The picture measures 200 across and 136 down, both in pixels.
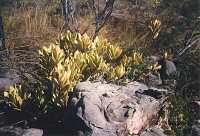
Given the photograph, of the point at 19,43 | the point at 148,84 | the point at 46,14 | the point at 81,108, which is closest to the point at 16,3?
the point at 46,14

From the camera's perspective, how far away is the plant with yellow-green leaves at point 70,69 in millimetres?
6953

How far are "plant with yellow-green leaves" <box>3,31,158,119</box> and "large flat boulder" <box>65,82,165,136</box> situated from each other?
9.8 inches

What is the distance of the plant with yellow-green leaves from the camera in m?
6.95

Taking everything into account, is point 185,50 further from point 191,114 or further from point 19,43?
point 19,43

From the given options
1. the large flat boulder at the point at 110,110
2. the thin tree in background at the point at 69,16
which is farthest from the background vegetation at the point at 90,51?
the large flat boulder at the point at 110,110

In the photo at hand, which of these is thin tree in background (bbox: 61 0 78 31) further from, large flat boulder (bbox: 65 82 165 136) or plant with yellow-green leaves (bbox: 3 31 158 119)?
large flat boulder (bbox: 65 82 165 136)

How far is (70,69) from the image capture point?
7.07 m

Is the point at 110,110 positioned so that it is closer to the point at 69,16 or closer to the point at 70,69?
the point at 70,69

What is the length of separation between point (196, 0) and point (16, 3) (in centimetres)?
452

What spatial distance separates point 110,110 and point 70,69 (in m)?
0.98

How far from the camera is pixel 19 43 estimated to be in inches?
343

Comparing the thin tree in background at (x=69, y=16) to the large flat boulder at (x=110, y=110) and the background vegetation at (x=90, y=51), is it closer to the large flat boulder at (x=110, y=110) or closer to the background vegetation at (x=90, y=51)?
the background vegetation at (x=90, y=51)

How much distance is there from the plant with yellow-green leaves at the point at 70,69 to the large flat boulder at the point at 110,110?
249 millimetres

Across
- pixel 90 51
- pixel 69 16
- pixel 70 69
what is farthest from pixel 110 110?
pixel 69 16
